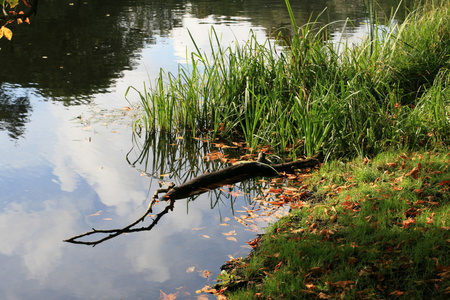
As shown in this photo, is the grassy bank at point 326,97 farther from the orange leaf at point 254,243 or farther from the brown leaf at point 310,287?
the brown leaf at point 310,287

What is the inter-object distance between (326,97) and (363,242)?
2.28 meters

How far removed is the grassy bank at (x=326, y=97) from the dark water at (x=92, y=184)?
1.87 feet

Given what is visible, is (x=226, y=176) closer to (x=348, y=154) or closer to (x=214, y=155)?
(x=214, y=155)

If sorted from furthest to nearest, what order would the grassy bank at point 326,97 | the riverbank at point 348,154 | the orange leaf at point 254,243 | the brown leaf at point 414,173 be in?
1. the grassy bank at point 326,97
2. the brown leaf at point 414,173
3. the orange leaf at point 254,243
4. the riverbank at point 348,154

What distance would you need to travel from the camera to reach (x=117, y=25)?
1443 cm

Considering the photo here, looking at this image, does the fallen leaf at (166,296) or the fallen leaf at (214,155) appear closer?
the fallen leaf at (166,296)

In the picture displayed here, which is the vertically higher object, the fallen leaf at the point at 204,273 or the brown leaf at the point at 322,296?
the brown leaf at the point at 322,296

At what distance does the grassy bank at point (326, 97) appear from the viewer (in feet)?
17.5

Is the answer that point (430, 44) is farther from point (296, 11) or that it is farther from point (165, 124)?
point (296, 11)

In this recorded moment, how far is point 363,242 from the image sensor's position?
3.59 metres

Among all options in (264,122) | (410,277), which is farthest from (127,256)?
(264,122)

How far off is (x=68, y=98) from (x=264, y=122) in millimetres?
3975

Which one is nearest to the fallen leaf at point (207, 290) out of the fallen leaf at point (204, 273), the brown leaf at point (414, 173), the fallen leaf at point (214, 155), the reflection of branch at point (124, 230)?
the fallen leaf at point (204, 273)

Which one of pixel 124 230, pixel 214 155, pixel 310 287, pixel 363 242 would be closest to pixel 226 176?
pixel 214 155
